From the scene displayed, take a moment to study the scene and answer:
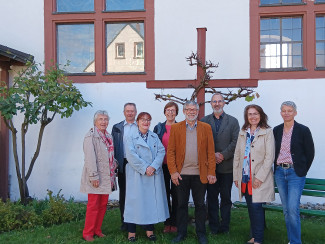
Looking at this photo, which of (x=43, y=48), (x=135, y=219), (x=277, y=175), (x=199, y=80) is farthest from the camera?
(x=43, y=48)

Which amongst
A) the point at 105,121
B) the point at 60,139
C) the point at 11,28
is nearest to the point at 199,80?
Answer: the point at 105,121

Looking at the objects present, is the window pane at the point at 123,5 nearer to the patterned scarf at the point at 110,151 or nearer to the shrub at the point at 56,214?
the patterned scarf at the point at 110,151

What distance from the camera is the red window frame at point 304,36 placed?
24.4ft

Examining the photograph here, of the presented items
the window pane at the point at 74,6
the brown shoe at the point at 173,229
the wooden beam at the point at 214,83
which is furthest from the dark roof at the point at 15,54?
the brown shoe at the point at 173,229

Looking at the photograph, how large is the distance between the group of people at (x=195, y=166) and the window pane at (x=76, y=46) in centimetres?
309

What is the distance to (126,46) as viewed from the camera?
26.3 ft

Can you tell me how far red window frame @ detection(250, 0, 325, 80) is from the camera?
7.44 m

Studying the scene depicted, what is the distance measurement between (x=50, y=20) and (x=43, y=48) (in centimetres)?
60

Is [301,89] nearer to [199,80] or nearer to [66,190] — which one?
[199,80]

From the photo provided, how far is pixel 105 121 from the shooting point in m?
5.11

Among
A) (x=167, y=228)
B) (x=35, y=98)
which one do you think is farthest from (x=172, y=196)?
(x=35, y=98)

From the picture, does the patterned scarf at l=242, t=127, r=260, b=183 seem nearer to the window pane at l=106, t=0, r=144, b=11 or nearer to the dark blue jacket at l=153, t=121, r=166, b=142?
the dark blue jacket at l=153, t=121, r=166, b=142

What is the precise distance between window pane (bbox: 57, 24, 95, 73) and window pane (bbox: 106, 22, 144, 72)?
0.38 meters

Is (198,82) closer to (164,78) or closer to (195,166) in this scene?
(195,166)
